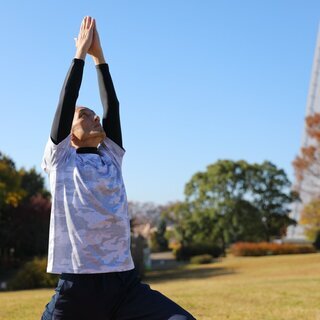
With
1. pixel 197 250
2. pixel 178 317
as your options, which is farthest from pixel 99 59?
→ pixel 197 250

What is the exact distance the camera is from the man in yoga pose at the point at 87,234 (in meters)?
2.70

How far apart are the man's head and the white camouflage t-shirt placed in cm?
9

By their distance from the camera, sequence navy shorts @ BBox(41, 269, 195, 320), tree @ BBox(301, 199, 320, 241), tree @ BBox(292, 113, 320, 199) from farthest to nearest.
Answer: tree @ BBox(301, 199, 320, 241) < tree @ BBox(292, 113, 320, 199) < navy shorts @ BBox(41, 269, 195, 320)

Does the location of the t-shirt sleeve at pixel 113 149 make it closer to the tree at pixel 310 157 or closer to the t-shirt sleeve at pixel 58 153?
the t-shirt sleeve at pixel 58 153

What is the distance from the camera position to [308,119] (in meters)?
29.9

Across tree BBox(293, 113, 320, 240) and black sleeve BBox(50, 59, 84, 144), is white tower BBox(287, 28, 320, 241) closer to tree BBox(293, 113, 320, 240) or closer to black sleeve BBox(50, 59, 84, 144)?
tree BBox(293, 113, 320, 240)

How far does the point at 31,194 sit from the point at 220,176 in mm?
16080

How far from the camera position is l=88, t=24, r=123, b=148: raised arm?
3129mm

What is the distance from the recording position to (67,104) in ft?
9.32

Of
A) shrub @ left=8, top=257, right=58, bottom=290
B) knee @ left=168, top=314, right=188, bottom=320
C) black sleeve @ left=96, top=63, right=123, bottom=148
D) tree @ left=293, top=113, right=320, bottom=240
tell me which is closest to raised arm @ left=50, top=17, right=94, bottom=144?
black sleeve @ left=96, top=63, right=123, bottom=148

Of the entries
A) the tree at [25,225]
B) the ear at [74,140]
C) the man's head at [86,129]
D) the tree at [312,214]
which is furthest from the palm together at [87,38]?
the tree at [312,214]

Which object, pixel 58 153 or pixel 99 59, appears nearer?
pixel 58 153

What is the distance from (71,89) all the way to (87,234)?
30.0 inches

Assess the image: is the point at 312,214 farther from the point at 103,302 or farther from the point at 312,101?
the point at 103,302
